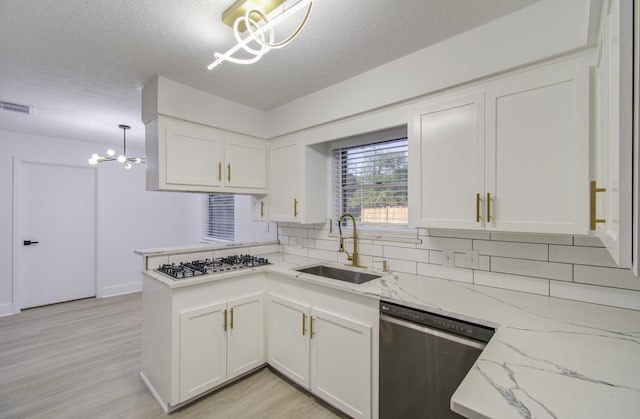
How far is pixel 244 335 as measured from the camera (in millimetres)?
2422

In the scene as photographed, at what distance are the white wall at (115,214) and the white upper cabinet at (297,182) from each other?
2.98 meters

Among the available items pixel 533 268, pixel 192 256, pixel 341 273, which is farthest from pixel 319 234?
pixel 533 268

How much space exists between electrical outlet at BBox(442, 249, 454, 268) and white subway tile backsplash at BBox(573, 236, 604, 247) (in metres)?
0.67

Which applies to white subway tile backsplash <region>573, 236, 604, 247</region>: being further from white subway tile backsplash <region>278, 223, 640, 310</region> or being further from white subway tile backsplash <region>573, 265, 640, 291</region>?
white subway tile backsplash <region>573, 265, 640, 291</region>

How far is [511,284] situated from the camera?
1805 millimetres

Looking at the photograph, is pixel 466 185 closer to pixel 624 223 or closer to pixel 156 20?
pixel 624 223

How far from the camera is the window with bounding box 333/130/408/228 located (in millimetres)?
2480

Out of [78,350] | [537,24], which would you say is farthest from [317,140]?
[78,350]

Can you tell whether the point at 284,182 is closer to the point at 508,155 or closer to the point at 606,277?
the point at 508,155

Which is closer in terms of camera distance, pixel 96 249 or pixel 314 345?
pixel 314 345

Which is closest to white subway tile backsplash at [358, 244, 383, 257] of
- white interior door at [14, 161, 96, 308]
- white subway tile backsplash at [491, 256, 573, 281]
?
white subway tile backsplash at [491, 256, 573, 281]

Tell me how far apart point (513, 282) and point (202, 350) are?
2217mm

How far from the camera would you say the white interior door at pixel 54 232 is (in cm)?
417

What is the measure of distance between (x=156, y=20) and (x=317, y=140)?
4.69 feet
